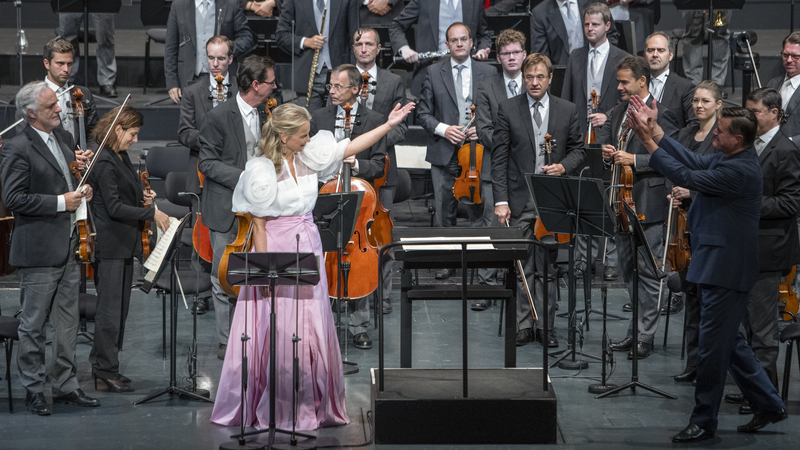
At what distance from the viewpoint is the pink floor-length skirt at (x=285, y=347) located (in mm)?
4297

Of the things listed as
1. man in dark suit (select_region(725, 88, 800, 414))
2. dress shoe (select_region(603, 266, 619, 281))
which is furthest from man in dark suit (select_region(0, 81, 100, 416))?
dress shoe (select_region(603, 266, 619, 281))

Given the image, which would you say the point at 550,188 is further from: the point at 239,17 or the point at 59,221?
the point at 239,17

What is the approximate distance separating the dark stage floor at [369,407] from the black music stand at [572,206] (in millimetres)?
578

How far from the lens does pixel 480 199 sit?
6395mm

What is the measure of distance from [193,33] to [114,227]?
271 centimetres

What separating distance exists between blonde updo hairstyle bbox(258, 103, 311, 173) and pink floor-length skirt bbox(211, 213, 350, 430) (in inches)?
11.9

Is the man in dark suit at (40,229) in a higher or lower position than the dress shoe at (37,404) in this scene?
higher

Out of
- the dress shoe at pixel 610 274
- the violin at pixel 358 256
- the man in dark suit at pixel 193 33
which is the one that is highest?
Answer: the man in dark suit at pixel 193 33

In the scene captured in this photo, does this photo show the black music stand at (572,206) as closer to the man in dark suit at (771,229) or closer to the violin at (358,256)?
the man in dark suit at (771,229)

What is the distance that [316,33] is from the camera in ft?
23.9

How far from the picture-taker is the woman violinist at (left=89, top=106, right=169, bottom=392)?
480 centimetres

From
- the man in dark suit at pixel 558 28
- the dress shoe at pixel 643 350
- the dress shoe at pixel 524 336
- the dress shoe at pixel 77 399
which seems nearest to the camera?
the dress shoe at pixel 77 399

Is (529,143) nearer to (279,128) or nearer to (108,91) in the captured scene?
(279,128)

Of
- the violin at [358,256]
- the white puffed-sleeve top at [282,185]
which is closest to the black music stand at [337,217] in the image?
the violin at [358,256]
